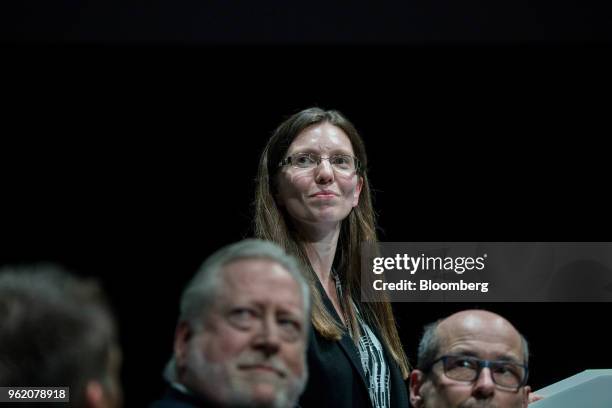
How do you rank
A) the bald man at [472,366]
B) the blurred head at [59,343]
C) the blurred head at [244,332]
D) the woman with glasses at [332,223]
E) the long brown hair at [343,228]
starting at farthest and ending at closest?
the long brown hair at [343,228], the woman with glasses at [332,223], the bald man at [472,366], the blurred head at [244,332], the blurred head at [59,343]

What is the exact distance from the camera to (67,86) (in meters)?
3.88

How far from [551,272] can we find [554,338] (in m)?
0.27

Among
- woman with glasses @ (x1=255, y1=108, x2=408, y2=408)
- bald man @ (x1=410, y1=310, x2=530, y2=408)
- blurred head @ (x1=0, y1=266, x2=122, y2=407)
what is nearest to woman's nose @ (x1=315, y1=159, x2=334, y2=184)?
woman with glasses @ (x1=255, y1=108, x2=408, y2=408)

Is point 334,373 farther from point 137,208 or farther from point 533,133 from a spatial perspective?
point 533,133

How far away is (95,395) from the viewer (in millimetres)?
1990

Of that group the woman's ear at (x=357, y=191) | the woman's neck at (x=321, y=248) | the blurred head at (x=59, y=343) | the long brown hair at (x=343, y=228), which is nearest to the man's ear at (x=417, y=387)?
the long brown hair at (x=343, y=228)

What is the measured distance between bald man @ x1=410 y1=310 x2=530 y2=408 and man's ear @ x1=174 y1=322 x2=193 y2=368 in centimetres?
89

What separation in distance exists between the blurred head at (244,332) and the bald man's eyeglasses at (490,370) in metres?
0.62

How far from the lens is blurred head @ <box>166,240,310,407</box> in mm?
2309

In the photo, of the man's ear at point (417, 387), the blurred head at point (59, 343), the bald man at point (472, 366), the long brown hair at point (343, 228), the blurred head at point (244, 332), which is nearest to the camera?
the blurred head at point (59, 343)

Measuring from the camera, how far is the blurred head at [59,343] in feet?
6.44

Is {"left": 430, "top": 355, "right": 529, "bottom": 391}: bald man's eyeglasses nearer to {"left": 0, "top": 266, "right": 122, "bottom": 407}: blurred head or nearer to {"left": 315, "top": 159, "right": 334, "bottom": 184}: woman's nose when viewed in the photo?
{"left": 315, "top": 159, "right": 334, "bottom": 184}: woman's nose

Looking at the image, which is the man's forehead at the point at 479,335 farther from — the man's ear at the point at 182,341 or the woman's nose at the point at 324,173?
the man's ear at the point at 182,341

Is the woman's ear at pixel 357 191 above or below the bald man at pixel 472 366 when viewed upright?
above
